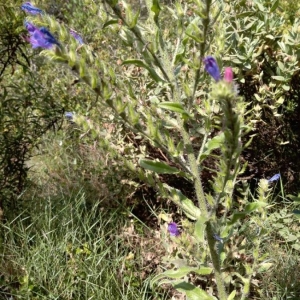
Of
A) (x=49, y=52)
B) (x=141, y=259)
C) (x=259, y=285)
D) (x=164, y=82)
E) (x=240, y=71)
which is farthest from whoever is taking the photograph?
(x=240, y=71)

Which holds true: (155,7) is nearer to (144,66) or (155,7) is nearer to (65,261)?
(144,66)

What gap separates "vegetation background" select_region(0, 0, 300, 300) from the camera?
8.37ft

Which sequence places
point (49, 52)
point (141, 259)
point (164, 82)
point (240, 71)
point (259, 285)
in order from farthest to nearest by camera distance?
1. point (240, 71)
2. point (141, 259)
3. point (259, 285)
4. point (164, 82)
5. point (49, 52)

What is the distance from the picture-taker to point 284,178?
3402 millimetres

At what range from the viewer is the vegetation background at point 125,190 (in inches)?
100

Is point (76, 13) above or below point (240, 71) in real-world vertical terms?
above

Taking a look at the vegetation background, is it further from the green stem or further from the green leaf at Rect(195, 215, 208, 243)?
the green leaf at Rect(195, 215, 208, 243)

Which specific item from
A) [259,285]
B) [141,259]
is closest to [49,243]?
[141,259]

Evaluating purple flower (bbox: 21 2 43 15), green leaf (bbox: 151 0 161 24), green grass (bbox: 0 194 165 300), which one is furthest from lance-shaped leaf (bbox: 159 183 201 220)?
green grass (bbox: 0 194 165 300)

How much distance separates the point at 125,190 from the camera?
3270mm

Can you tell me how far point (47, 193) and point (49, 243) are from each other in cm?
100

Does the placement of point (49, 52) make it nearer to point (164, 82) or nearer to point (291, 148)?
point (164, 82)

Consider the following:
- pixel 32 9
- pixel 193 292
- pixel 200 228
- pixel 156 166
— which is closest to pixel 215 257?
pixel 193 292

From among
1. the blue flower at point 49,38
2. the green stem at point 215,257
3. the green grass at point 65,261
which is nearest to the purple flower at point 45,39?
the blue flower at point 49,38
